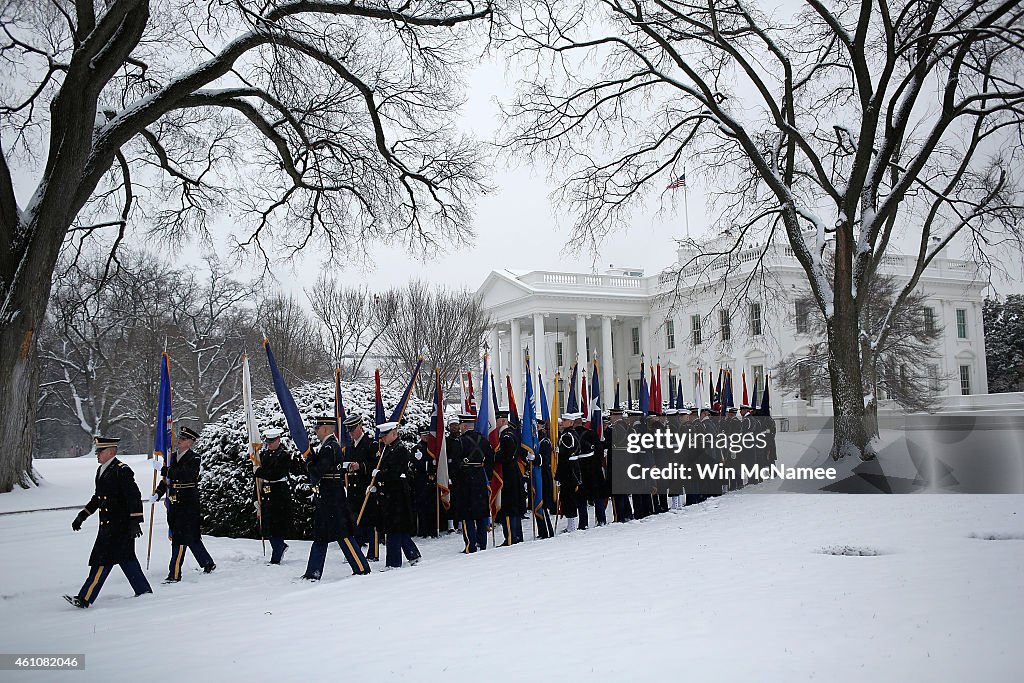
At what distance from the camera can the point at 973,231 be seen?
1878 centimetres

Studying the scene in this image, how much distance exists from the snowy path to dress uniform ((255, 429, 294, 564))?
0.35 m

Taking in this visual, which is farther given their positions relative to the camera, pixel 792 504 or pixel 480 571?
pixel 792 504

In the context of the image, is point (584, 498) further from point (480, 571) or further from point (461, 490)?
point (480, 571)

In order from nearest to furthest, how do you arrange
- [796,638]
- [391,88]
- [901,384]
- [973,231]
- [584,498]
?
[796,638] < [584,498] < [391,88] < [973,231] < [901,384]

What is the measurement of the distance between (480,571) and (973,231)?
16.0m

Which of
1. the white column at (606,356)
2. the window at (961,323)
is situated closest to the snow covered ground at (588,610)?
the white column at (606,356)

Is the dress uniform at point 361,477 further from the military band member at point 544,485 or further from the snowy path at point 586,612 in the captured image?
the military band member at point 544,485

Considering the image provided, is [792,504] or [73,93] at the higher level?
[73,93]

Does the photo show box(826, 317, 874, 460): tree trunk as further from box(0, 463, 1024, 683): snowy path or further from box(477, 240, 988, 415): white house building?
box(477, 240, 988, 415): white house building

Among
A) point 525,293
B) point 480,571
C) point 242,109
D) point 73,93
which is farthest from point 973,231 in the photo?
point 525,293

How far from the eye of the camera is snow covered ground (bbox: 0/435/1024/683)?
5.18 metres

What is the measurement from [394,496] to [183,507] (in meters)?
2.49

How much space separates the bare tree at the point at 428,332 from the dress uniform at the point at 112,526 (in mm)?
25742

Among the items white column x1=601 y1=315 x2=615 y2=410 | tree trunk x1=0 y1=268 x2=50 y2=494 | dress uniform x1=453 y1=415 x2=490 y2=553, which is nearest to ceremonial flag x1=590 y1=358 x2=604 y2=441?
dress uniform x1=453 y1=415 x2=490 y2=553
